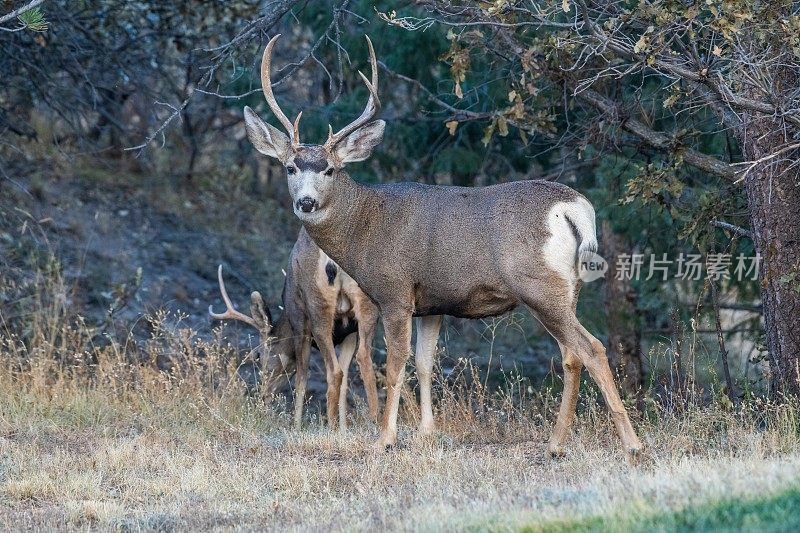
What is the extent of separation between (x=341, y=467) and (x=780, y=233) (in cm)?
362

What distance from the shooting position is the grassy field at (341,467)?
18.6 feet

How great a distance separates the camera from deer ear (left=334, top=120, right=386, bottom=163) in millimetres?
8680

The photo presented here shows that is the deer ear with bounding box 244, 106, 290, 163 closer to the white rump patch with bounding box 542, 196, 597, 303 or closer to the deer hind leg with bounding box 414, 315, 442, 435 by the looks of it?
the deer hind leg with bounding box 414, 315, 442, 435

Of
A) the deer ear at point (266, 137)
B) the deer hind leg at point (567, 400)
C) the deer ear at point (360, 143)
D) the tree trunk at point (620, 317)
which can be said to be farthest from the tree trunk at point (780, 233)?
the tree trunk at point (620, 317)

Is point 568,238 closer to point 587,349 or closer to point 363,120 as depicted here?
point 587,349

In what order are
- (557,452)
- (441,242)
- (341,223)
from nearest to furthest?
(557,452) < (441,242) < (341,223)

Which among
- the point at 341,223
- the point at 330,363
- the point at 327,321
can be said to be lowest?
the point at 330,363

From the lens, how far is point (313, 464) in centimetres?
798

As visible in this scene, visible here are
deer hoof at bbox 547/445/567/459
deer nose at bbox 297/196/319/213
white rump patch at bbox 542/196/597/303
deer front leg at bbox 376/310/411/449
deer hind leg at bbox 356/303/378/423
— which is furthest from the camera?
deer hind leg at bbox 356/303/378/423

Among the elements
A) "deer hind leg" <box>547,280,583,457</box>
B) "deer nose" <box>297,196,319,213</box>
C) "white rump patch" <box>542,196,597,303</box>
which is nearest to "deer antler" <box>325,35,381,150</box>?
"deer nose" <box>297,196,319,213</box>

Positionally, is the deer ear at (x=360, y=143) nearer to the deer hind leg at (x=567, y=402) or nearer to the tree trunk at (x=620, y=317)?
the deer hind leg at (x=567, y=402)

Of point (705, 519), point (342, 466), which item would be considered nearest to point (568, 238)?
point (342, 466)

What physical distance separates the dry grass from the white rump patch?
125 centimetres

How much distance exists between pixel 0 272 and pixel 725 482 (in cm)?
852
